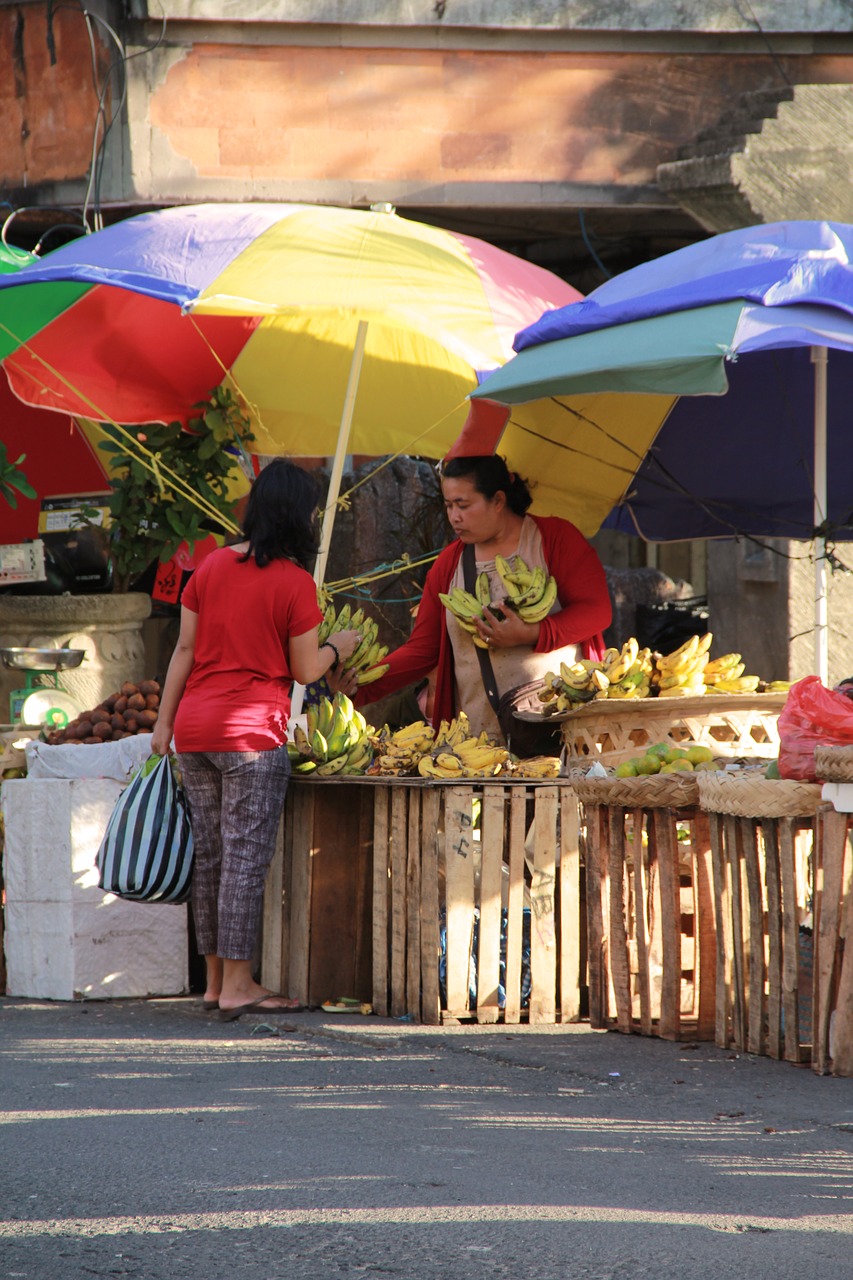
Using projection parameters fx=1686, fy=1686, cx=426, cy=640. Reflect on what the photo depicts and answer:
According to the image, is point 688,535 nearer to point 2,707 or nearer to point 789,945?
point 789,945

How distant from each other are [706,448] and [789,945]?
10.1ft

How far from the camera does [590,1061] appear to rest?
5.39m

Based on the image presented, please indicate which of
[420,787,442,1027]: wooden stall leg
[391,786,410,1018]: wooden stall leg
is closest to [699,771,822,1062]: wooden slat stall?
[420,787,442,1027]: wooden stall leg

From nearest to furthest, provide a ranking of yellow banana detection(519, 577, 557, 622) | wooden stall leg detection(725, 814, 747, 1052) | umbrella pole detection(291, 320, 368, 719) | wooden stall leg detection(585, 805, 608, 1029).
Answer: wooden stall leg detection(725, 814, 747, 1052) → wooden stall leg detection(585, 805, 608, 1029) → yellow banana detection(519, 577, 557, 622) → umbrella pole detection(291, 320, 368, 719)

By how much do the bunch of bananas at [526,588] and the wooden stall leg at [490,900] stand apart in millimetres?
995

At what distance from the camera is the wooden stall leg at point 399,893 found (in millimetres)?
6117

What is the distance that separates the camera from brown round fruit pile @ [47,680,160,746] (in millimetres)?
7105

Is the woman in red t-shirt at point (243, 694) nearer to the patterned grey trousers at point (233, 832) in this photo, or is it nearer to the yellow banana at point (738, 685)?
the patterned grey trousers at point (233, 832)

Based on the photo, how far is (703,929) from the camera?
5.63 meters

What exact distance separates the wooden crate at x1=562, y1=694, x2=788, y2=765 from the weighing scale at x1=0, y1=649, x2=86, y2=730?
307 centimetres

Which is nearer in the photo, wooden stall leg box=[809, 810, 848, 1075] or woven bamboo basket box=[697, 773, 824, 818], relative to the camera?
wooden stall leg box=[809, 810, 848, 1075]

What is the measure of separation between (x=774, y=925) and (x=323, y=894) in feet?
6.17

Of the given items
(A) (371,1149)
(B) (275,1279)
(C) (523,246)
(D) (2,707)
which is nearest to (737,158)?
(C) (523,246)

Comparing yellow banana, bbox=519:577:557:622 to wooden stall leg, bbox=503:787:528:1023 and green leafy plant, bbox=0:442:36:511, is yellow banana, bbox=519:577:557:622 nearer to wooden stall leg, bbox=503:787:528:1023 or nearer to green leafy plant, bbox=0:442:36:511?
wooden stall leg, bbox=503:787:528:1023
